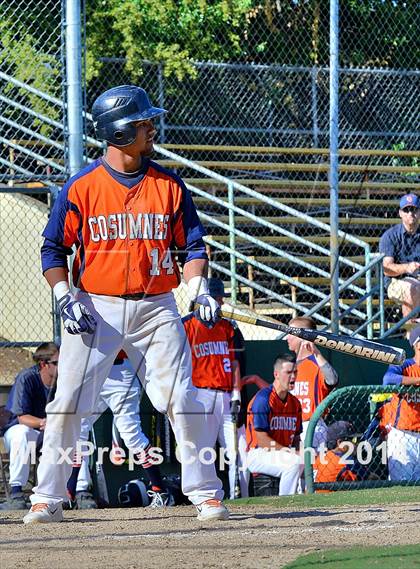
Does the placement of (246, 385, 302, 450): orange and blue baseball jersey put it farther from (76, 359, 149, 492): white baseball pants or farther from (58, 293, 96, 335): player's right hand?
(58, 293, 96, 335): player's right hand

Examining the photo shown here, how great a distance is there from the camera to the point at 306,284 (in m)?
12.9

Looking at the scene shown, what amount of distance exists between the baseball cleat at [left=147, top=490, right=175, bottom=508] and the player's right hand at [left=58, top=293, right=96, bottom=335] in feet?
8.11

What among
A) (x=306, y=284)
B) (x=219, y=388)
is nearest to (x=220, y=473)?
(x=219, y=388)

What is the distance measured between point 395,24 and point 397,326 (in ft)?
20.6

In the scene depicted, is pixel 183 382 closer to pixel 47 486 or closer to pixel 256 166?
pixel 47 486

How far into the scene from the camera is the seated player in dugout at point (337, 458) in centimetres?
884

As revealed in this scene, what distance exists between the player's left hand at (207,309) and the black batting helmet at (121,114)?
0.91 meters

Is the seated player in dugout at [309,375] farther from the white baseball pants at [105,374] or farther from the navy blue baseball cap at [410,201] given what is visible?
the white baseball pants at [105,374]

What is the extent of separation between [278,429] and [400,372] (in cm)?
114

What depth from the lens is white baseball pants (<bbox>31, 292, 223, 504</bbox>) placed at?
595 centimetres

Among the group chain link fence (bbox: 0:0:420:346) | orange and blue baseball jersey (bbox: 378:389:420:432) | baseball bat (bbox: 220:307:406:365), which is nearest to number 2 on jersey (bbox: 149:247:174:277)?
baseball bat (bbox: 220:307:406:365)

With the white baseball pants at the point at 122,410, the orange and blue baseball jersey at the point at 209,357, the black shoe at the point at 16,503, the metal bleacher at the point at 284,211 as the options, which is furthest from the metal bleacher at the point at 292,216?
the black shoe at the point at 16,503

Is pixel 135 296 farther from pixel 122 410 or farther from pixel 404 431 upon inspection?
pixel 404 431

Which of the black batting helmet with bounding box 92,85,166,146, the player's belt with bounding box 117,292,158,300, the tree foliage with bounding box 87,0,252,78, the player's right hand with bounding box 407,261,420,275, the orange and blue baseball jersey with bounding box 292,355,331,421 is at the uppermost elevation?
the tree foliage with bounding box 87,0,252,78
